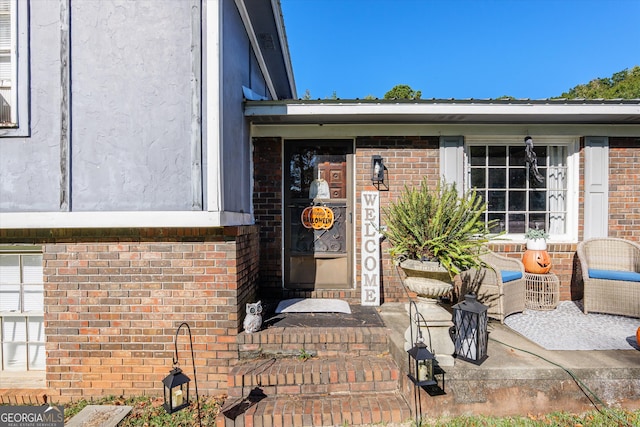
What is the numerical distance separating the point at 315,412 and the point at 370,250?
211 centimetres

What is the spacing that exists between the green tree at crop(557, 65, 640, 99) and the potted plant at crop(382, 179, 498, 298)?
1840cm

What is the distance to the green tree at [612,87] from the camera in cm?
1682

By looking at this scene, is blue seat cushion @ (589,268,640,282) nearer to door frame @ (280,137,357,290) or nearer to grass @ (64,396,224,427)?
door frame @ (280,137,357,290)

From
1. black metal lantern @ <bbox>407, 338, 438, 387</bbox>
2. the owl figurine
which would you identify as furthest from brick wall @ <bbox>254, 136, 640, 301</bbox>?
black metal lantern @ <bbox>407, 338, 438, 387</bbox>

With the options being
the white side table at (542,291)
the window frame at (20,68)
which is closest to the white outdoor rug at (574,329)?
the white side table at (542,291)

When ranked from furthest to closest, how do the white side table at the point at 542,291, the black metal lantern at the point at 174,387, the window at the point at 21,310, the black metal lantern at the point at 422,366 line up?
the white side table at the point at 542,291
the window at the point at 21,310
the black metal lantern at the point at 422,366
the black metal lantern at the point at 174,387

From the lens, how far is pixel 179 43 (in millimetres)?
2805

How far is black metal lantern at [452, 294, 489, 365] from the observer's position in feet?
8.41

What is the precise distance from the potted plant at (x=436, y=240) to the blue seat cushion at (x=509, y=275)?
134 centimetres

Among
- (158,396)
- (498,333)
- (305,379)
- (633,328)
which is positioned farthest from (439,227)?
(158,396)

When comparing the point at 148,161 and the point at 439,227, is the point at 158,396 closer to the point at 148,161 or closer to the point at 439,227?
the point at 148,161

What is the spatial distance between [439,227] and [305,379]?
1.90 m

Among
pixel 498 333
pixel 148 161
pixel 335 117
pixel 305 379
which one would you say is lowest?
pixel 305 379

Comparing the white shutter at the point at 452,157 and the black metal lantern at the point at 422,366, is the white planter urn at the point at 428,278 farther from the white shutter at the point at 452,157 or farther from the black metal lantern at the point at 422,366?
the white shutter at the point at 452,157
